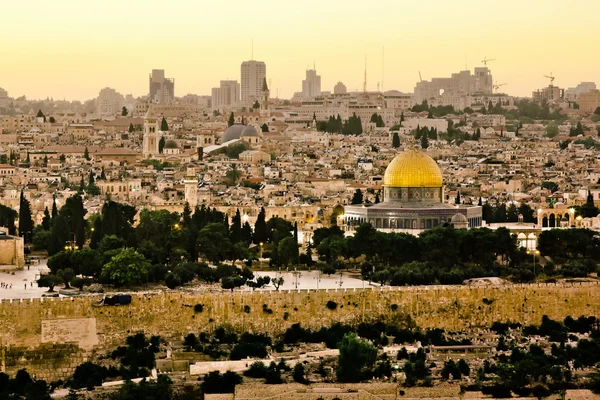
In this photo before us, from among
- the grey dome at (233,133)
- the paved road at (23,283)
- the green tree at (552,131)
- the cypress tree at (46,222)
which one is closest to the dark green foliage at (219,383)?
the paved road at (23,283)

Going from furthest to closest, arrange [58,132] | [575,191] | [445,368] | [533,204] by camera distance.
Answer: [58,132], [575,191], [533,204], [445,368]

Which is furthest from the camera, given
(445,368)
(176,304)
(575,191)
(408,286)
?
(575,191)

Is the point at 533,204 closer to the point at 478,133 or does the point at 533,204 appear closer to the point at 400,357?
the point at 400,357

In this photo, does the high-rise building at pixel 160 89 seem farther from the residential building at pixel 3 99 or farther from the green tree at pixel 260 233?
the green tree at pixel 260 233

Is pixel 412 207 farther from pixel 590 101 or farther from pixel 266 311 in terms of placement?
pixel 590 101

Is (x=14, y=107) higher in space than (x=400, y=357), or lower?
higher

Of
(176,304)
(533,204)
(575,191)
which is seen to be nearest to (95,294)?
(176,304)

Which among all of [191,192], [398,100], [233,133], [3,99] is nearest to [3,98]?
[3,99]
